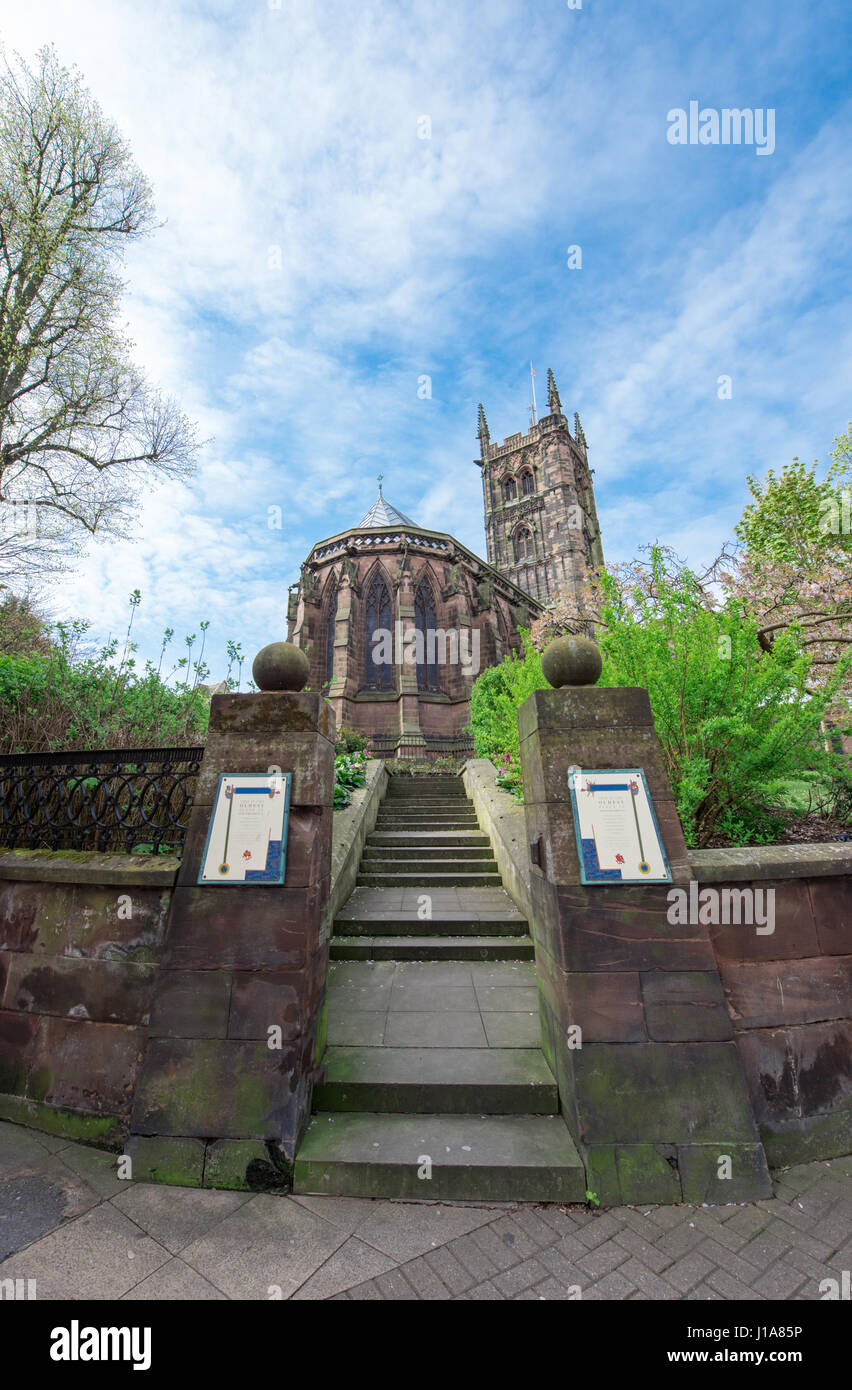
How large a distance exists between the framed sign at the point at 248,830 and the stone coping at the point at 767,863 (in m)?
2.47

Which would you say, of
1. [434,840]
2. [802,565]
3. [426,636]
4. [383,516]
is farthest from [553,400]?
[434,840]

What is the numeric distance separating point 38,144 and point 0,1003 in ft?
58.9

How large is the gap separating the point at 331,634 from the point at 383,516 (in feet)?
30.0

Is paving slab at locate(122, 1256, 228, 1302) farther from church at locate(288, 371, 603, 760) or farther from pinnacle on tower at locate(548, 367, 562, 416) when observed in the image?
pinnacle on tower at locate(548, 367, 562, 416)

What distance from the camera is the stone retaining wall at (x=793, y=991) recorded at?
287 cm

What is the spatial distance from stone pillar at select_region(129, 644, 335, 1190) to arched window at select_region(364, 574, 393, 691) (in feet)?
66.0

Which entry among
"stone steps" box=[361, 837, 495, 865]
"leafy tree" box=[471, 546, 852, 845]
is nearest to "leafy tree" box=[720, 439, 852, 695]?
"leafy tree" box=[471, 546, 852, 845]

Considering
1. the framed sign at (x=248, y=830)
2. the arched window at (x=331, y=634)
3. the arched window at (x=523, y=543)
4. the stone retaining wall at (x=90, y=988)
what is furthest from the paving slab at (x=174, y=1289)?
the arched window at (x=523, y=543)

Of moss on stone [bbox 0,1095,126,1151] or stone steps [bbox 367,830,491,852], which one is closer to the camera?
moss on stone [bbox 0,1095,126,1151]

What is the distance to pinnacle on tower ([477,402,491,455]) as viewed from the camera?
46.4 m

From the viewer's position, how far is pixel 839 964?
10.1ft
